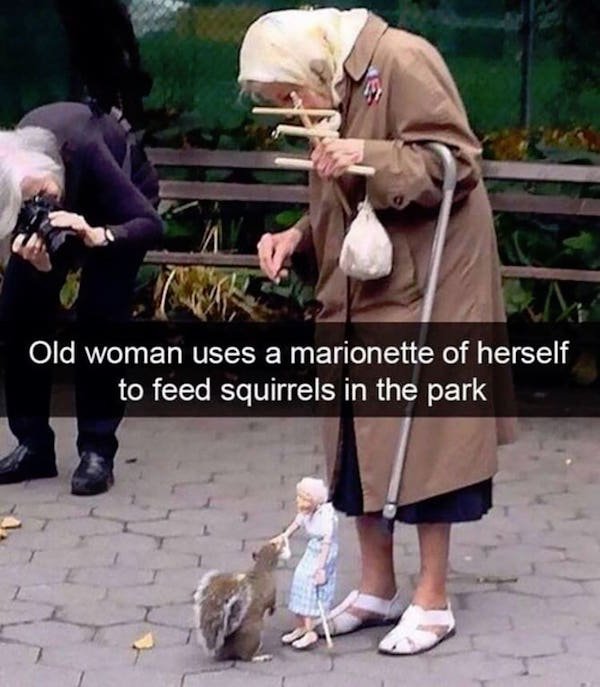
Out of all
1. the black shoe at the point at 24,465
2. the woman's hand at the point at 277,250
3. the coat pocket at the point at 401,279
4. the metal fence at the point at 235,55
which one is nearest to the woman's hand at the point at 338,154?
the coat pocket at the point at 401,279

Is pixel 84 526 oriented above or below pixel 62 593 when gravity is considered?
below

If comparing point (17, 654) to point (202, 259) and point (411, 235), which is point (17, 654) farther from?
point (202, 259)

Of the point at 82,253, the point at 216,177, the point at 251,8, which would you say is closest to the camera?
the point at 82,253

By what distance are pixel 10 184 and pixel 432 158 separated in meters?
1.33

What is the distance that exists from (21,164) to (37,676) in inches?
63.6

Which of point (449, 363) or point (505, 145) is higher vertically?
point (449, 363)

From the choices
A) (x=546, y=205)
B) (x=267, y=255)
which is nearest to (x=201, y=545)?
(x=267, y=255)

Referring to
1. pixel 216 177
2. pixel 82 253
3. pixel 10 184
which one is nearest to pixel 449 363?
pixel 10 184

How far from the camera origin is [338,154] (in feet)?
13.3

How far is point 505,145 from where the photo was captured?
8.18 metres

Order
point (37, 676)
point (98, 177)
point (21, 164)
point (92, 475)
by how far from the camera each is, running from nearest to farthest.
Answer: point (37, 676)
point (21, 164)
point (98, 177)
point (92, 475)

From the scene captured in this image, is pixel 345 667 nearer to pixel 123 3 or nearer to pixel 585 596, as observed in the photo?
pixel 585 596

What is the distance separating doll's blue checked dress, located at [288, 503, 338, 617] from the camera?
4387 mm

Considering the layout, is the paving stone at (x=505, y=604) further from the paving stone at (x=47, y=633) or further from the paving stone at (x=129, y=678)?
the paving stone at (x=47, y=633)
